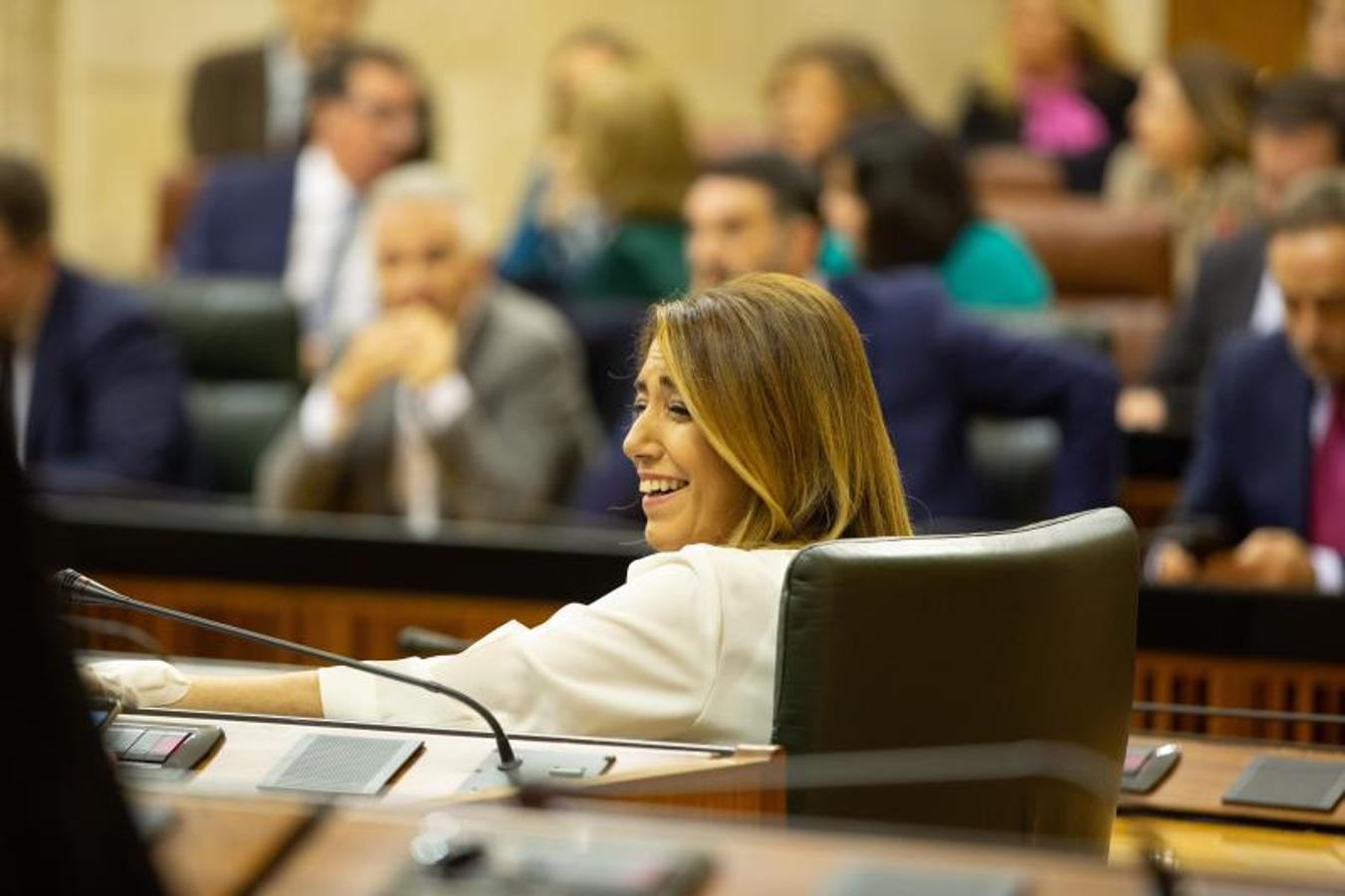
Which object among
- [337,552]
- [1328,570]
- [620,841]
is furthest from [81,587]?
[1328,570]

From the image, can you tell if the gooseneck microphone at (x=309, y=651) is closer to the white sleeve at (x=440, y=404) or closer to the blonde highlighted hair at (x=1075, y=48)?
the white sleeve at (x=440, y=404)

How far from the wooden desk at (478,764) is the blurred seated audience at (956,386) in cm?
245

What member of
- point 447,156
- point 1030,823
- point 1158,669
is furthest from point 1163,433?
point 447,156

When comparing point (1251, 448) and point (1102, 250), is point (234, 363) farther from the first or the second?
point (1102, 250)

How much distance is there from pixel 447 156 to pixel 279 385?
511 cm

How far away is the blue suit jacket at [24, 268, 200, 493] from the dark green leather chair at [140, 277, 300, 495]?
206 millimetres

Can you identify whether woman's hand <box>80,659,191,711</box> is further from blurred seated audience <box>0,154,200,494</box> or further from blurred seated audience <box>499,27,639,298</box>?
blurred seated audience <box>499,27,639,298</box>

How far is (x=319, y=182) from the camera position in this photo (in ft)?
22.7

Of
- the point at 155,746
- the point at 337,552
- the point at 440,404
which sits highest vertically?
the point at 155,746

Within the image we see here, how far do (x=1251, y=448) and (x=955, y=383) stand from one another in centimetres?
59

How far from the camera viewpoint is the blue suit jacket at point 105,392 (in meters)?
5.62

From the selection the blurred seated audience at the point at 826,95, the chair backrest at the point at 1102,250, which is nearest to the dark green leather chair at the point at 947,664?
the chair backrest at the point at 1102,250

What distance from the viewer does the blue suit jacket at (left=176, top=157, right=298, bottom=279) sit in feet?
22.7

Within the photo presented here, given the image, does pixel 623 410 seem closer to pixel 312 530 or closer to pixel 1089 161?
pixel 312 530
